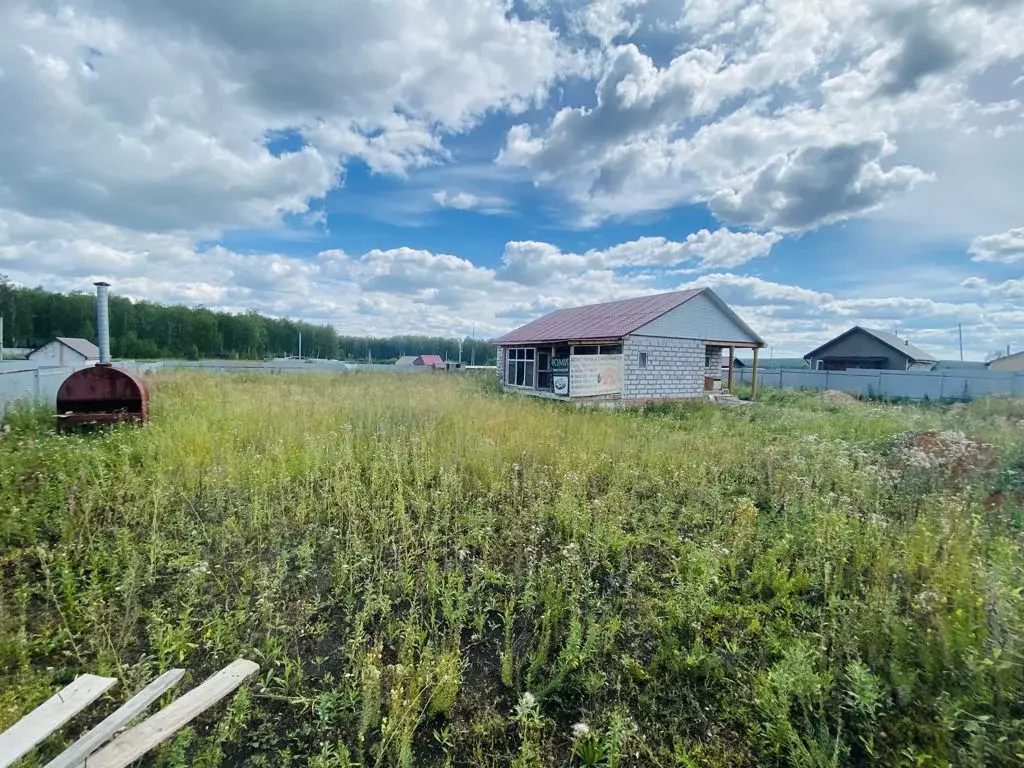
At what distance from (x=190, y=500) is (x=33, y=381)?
6.15 m

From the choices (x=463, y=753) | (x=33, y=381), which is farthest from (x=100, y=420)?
(x=463, y=753)

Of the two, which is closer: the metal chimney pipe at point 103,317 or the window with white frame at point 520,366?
the metal chimney pipe at point 103,317

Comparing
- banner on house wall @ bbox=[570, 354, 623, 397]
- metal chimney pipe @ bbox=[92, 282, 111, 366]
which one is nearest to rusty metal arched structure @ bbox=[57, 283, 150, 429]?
metal chimney pipe @ bbox=[92, 282, 111, 366]

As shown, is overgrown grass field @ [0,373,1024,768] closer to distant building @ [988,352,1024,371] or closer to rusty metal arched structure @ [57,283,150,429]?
rusty metal arched structure @ [57,283,150,429]

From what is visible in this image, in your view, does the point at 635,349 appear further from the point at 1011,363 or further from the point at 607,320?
the point at 1011,363

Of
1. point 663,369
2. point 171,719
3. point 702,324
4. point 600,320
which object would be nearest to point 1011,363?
point 702,324

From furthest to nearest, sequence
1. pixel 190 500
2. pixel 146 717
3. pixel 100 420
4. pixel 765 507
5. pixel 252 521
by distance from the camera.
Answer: pixel 100 420, pixel 765 507, pixel 190 500, pixel 252 521, pixel 146 717

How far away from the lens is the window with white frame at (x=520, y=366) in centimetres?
1733

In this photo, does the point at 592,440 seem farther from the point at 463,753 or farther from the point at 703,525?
the point at 463,753

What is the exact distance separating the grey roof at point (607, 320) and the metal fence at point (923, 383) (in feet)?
31.4

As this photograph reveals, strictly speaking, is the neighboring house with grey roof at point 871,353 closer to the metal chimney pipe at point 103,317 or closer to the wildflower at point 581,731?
the wildflower at point 581,731

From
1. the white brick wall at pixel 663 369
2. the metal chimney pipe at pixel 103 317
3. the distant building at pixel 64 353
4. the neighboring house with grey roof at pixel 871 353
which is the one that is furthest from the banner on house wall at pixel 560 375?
the distant building at pixel 64 353

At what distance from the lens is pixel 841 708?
220 centimetres

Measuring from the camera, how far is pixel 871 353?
27.9m
